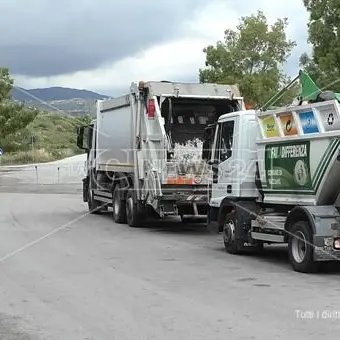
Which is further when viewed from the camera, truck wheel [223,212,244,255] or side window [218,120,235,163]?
side window [218,120,235,163]

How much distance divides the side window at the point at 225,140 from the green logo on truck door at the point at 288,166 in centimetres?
119

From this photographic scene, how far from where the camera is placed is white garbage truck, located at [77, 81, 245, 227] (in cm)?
1648

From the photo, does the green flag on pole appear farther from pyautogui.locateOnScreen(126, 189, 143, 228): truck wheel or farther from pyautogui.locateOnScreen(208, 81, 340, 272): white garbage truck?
pyautogui.locateOnScreen(126, 189, 143, 228): truck wheel

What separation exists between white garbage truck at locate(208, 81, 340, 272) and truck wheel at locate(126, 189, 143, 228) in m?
4.08

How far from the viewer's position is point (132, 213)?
18.0 metres

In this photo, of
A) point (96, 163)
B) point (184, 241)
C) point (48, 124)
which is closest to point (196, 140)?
point (184, 241)

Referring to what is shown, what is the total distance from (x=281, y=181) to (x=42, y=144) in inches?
3377

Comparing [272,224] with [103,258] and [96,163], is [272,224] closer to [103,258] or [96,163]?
[103,258]

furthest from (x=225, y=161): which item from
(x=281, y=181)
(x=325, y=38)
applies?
(x=325, y=38)

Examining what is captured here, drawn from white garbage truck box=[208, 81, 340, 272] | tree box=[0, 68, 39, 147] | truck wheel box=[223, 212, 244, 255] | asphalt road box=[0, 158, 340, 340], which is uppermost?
tree box=[0, 68, 39, 147]

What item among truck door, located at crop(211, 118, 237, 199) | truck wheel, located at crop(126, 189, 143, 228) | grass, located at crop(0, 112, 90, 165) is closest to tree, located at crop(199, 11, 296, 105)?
truck wheel, located at crop(126, 189, 143, 228)

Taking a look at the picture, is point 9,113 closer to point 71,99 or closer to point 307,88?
point 71,99

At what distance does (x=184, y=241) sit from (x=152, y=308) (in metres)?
7.27

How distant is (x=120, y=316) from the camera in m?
7.68
